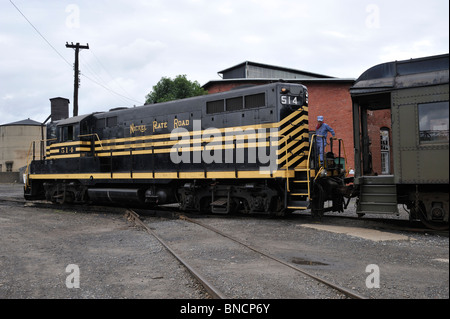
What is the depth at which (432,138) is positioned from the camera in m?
5.50

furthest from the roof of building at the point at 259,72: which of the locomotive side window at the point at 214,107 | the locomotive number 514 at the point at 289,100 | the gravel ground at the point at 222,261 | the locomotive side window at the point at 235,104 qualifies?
the gravel ground at the point at 222,261

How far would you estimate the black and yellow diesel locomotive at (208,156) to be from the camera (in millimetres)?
9547

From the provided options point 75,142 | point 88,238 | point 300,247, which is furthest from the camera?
point 75,142

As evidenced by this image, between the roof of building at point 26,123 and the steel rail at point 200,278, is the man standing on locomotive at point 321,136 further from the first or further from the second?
the roof of building at point 26,123

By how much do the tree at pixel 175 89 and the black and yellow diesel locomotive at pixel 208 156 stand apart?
17.4m

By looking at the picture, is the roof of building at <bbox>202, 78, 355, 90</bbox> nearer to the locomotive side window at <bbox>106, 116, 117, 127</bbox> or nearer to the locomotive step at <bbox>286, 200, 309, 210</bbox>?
the locomotive side window at <bbox>106, 116, 117, 127</bbox>

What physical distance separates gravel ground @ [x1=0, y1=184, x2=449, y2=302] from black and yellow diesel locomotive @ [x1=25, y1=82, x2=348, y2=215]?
A: 3.20ft

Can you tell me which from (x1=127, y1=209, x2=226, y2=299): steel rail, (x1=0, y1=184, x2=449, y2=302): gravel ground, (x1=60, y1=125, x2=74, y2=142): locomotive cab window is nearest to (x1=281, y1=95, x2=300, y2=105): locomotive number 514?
(x1=0, y1=184, x2=449, y2=302): gravel ground

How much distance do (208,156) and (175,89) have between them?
2229cm

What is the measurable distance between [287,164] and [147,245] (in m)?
4.21

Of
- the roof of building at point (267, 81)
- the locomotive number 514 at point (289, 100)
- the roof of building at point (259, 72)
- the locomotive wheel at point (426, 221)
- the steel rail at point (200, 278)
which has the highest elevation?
Result: the roof of building at point (259, 72)

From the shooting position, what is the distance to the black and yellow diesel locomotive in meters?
9.55

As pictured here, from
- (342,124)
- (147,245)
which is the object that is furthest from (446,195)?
(342,124)

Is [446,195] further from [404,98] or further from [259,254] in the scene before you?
[259,254]
